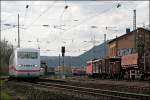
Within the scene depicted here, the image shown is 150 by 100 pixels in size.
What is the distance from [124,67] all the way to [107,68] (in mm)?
6983

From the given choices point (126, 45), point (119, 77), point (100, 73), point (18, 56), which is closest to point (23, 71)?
point (18, 56)

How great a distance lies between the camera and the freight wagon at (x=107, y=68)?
5238 centimetres

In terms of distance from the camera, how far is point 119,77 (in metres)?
51.4

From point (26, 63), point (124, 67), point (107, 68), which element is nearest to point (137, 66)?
point (124, 67)

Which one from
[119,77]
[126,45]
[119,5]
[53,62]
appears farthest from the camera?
[53,62]

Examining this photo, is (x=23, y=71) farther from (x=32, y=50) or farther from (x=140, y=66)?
(x=140, y=66)

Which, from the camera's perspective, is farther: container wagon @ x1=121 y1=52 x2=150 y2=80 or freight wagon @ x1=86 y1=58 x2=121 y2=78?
freight wagon @ x1=86 y1=58 x2=121 y2=78

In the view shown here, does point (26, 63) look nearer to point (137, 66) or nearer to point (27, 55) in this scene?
point (27, 55)

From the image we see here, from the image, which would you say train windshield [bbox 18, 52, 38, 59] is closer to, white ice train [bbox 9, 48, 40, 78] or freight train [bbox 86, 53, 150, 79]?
white ice train [bbox 9, 48, 40, 78]

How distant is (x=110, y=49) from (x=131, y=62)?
55916mm

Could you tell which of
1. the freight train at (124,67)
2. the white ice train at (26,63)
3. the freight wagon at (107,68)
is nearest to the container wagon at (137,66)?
the freight train at (124,67)

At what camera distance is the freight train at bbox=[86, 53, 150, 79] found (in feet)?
140

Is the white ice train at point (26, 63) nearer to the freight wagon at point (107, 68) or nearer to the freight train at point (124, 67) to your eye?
the freight train at point (124, 67)

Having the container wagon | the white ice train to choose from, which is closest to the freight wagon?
the container wagon
